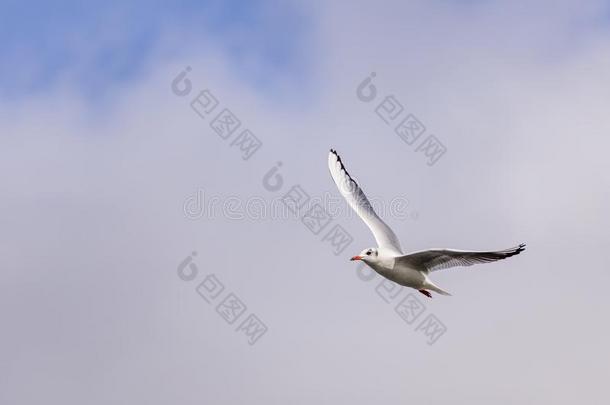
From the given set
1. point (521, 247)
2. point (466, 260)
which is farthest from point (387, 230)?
point (521, 247)

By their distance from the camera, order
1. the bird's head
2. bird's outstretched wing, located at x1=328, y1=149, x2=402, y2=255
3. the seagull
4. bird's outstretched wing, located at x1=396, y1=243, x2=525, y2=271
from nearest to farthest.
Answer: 1. bird's outstretched wing, located at x1=396, y1=243, x2=525, y2=271
2. the seagull
3. the bird's head
4. bird's outstretched wing, located at x1=328, y1=149, x2=402, y2=255

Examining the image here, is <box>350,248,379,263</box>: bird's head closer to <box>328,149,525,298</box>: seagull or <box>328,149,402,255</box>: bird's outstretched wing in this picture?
<box>328,149,525,298</box>: seagull

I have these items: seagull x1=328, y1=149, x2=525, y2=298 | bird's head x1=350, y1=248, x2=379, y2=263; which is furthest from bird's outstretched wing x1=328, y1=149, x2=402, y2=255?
Result: bird's head x1=350, y1=248, x2=379, y2=263

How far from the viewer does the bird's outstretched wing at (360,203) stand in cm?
1658

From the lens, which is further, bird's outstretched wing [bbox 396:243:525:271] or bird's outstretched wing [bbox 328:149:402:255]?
bird's outstretched wing [bbox 328:149:402:255]

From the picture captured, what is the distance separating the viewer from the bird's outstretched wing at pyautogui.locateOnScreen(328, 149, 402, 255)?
16.6 m

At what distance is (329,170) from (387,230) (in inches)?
73.5

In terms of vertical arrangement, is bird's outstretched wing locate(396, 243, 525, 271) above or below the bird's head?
below

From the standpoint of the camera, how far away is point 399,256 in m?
15.1

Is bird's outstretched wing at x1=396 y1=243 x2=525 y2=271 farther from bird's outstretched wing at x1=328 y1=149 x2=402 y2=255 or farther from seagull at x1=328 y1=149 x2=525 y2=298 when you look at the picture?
bird's outstretched wing at x1=328 y1=149 x2=402 y2=255

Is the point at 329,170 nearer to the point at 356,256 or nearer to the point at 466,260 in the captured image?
the point at 356,256

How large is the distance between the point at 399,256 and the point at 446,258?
0.77 metres

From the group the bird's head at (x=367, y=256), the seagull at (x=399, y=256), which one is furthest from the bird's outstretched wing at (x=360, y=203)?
the bird's head at (x=367, y=256)

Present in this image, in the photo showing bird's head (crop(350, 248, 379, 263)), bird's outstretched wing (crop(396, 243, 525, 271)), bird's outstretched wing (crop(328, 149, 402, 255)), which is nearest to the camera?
bird's outstretched wing (crop(396, 243, 525, 271))
